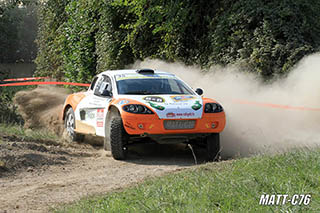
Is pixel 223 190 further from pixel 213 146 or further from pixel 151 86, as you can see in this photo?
pixel 151 86

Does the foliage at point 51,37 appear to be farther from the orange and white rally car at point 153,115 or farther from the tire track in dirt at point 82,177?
the tire track in dirt at point 82,177

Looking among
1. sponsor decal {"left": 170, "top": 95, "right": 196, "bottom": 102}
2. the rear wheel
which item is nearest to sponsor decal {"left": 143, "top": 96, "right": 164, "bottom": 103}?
sponsor decal {"left": 170, "top": 95, "right": 196, "bottom": 102}

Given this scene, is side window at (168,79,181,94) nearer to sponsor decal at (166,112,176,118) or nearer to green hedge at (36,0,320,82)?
sponsor decal at (166,112,176,118)

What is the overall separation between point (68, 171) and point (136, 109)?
1609 millimetres

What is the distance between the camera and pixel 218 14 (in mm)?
15336

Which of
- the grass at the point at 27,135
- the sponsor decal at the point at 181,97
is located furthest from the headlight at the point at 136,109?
the grass at the point at 27,135

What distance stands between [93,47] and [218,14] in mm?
7352

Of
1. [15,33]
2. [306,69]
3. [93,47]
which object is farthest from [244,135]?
[15,33]

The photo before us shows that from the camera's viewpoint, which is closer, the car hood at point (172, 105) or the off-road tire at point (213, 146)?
the car hood at point (172, 105)

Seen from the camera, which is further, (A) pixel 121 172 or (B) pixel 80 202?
(A) pixel 121 172

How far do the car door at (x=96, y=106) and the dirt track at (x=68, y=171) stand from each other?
1.70 ft

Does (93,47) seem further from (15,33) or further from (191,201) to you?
Answer: (15,33)

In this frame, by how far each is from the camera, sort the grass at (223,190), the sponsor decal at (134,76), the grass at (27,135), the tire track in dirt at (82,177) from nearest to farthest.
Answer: the grass at (223,190), the tire track in dirt at (82,177), the sponsor decal at (134,76), the grass at (27,135)

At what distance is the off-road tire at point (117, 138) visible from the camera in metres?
9.31
